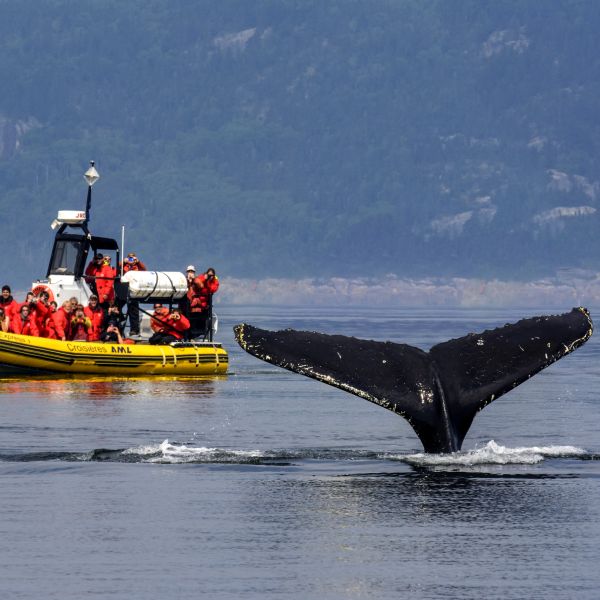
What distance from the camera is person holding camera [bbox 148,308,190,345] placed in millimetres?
39750

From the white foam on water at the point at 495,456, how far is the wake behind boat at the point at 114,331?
1671 cm

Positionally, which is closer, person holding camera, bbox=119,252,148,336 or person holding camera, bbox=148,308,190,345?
person holding camera, bbox=148,308,190,345

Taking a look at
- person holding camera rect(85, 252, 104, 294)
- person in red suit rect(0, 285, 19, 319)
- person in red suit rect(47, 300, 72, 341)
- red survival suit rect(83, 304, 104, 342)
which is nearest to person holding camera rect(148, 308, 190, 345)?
red survival suit rect(83, 304, 104, 342)

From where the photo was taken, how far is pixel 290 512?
16.2 m

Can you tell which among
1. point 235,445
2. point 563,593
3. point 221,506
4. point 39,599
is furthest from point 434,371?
point 235,445

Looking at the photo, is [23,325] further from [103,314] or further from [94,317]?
[103,314]

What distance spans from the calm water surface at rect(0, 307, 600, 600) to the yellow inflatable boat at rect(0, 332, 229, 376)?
373 inches

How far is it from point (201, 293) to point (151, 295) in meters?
1.70

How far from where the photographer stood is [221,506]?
16.9 metres

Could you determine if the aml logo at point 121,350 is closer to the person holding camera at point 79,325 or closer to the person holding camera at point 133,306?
the person holding camera at point 79,325

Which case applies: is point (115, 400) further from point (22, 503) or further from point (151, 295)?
point (22, 503)

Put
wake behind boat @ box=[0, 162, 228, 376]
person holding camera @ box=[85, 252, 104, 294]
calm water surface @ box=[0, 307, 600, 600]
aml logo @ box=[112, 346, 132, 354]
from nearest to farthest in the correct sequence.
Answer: calm water surface @ box=[0, 307, 600, 600], wake behind boat @ box=[0, 162, 228, 376], aml logo @ box=[112, 346, 132, 354], person holding camera @ box=[85, 252, 104, 294]

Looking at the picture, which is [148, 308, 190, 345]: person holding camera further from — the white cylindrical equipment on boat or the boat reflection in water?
the boat reflection in water

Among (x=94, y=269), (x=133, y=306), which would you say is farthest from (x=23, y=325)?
(x=94, y=269)
